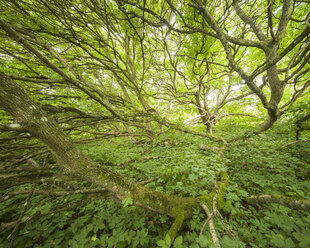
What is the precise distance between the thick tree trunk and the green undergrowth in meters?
0.28

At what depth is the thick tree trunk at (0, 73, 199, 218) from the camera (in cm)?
156

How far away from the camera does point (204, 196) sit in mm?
2137

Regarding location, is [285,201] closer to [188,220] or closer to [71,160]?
[188,220]

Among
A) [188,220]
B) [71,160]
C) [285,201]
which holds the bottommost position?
[188,220]

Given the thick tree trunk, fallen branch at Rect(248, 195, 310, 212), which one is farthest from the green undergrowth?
the thick tree trunk

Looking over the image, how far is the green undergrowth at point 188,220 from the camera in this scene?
1.61 meters

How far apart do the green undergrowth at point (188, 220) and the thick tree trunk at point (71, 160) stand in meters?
0.28

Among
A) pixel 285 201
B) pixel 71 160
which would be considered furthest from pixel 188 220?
pixel 71 160

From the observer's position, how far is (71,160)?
75.2 inches

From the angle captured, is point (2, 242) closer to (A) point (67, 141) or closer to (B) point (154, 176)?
(A) point (67, 141)

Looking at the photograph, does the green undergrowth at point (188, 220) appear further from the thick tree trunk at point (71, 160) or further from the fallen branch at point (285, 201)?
the thick tree trunk at point (71, 160)

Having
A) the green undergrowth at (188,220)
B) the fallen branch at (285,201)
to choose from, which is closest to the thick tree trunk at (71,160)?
the green undergrowth at (188,220)

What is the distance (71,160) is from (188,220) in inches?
94.7

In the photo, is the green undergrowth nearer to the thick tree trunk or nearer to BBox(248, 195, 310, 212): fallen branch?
BBox(248, 195, 310, 212): fallen branch
